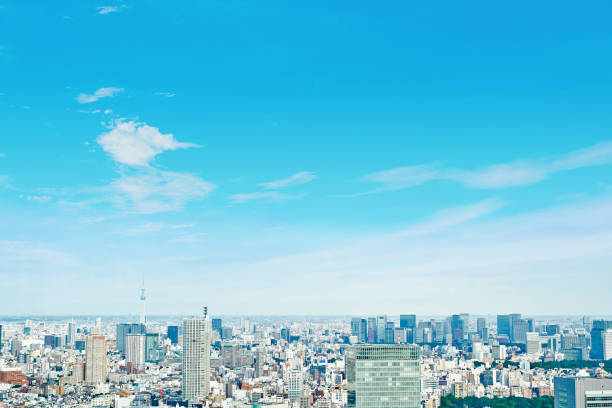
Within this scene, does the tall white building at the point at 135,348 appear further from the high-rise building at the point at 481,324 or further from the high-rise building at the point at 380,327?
the high-rise building at the point at 481,324

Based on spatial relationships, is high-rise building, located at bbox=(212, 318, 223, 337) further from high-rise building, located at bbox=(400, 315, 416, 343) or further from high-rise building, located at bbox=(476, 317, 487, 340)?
high-rise building, located at bbox=(476, 317, 487, 340)

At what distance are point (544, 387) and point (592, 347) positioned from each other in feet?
A: 88.0

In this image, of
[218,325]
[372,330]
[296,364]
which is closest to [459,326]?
[372,330]

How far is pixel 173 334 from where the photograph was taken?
69.6 m

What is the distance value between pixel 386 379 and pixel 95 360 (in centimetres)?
3034

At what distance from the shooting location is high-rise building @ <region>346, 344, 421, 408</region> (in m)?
20.9

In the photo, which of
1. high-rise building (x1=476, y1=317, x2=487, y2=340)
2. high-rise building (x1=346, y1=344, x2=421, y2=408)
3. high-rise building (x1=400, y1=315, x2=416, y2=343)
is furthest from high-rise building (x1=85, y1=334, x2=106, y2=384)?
high-rise building (x1=476, y1=317, x2=487, y2=340)

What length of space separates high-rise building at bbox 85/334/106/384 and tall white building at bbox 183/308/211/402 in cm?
604

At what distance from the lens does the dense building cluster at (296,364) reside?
2353 centimetres

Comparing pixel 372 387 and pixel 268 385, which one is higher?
pixel 372 387

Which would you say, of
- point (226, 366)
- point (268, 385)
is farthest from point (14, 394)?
point (226, 366)

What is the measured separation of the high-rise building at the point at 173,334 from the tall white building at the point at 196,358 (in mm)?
21785

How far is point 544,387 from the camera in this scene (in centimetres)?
4016

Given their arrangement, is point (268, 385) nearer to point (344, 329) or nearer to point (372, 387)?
point (372, 387)
